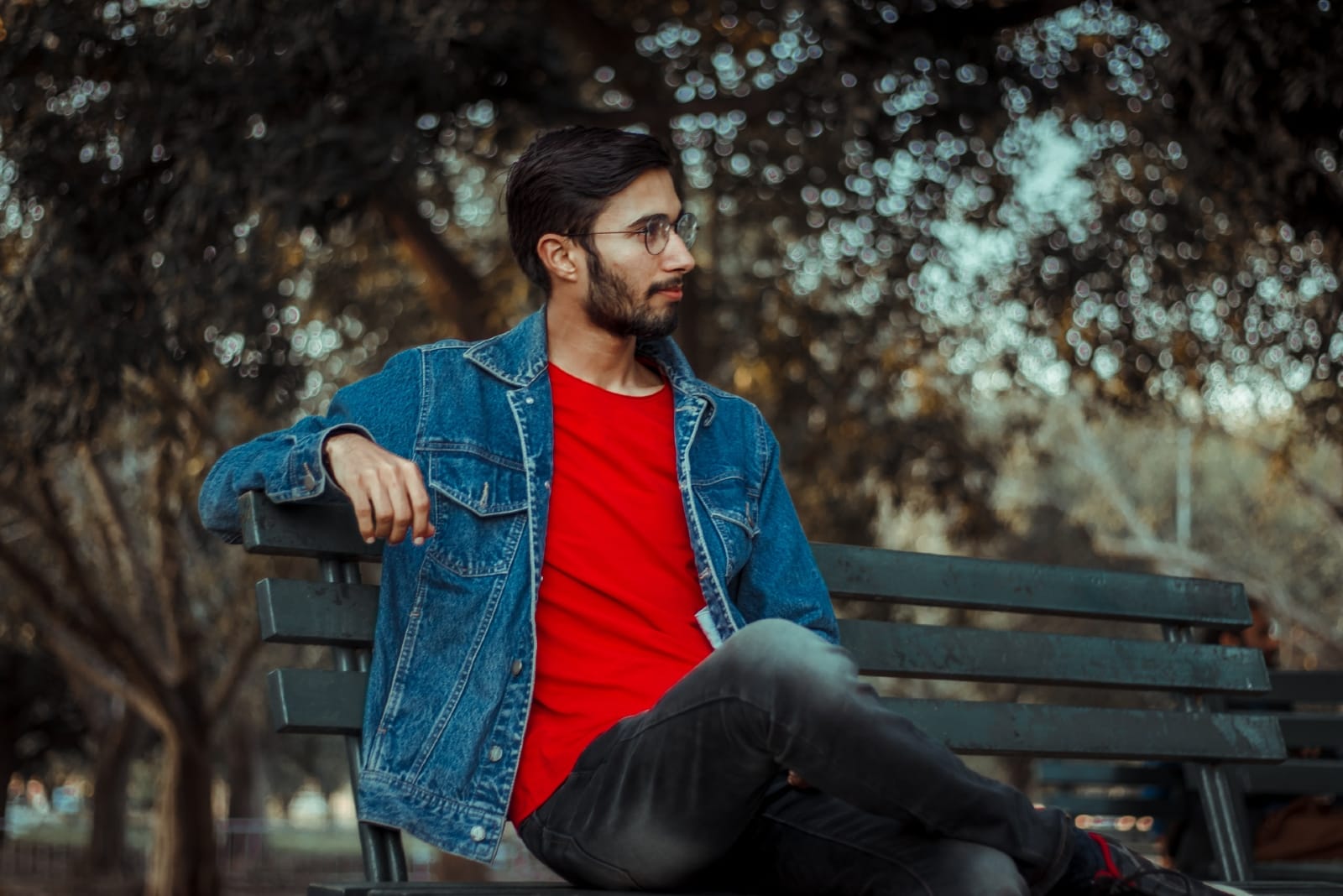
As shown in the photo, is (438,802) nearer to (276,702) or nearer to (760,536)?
(276,702)

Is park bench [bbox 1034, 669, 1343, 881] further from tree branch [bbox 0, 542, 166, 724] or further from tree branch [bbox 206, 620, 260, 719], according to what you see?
tree branch [bbox 206, 620, 260, 719]

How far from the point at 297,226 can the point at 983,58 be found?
145 inches

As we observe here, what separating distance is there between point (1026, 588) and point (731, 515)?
885 millimetres

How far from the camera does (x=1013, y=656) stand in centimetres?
353

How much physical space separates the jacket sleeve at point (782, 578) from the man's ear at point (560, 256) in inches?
23.2

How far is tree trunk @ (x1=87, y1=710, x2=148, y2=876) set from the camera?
920 inches

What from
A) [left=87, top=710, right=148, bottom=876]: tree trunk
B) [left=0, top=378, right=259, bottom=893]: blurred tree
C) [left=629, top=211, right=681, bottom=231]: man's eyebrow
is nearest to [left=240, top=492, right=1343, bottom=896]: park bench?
[left=629, top=211, right=681, bottom=231]: man's eyebrow

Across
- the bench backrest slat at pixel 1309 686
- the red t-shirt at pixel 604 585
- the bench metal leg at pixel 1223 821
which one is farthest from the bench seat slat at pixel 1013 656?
the bench backrest slat at pixel 1309 686

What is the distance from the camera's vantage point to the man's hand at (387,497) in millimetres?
2500

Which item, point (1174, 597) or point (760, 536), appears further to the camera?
point (1174, 597)

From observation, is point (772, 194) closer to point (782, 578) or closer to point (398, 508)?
point (782, 578)

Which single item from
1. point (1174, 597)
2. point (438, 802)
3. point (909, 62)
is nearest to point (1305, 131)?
point (909, 62)

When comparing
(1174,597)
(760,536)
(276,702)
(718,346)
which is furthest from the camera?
(718,346)

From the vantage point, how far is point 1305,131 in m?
6.62
